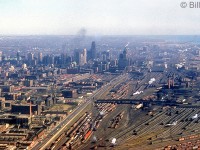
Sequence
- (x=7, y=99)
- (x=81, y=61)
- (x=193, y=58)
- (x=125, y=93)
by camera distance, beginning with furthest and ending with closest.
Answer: (x=193, y=58) → (x=81, y=61) → (x=125, y=93) → (x=7, y=99)

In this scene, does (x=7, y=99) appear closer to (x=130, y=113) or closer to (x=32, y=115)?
(x=32, y=115)

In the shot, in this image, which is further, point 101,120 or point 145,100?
point 145,100

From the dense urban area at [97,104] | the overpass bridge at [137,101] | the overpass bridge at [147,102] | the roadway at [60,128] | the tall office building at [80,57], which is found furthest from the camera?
the tall office building at [80,57]

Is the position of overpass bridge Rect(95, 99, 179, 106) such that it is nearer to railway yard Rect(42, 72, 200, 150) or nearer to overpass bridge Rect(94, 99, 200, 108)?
overpass bridge Rect(94, 99, 200, 108)

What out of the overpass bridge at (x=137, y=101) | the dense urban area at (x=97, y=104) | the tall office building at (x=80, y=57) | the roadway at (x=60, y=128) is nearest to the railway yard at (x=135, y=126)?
the dense urban area at (x=97, y=104)

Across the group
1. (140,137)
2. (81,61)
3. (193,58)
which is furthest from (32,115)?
(193,58)

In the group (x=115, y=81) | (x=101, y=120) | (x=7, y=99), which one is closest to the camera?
(x=101, y=120)

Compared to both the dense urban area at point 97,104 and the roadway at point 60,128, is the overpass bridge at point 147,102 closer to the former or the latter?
the dense urban area at point 97,104

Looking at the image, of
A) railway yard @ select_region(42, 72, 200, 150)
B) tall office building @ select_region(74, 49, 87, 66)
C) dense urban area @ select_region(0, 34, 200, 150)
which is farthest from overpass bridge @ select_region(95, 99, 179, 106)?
tall office building @ select_region(74, 49, 87, 66)
